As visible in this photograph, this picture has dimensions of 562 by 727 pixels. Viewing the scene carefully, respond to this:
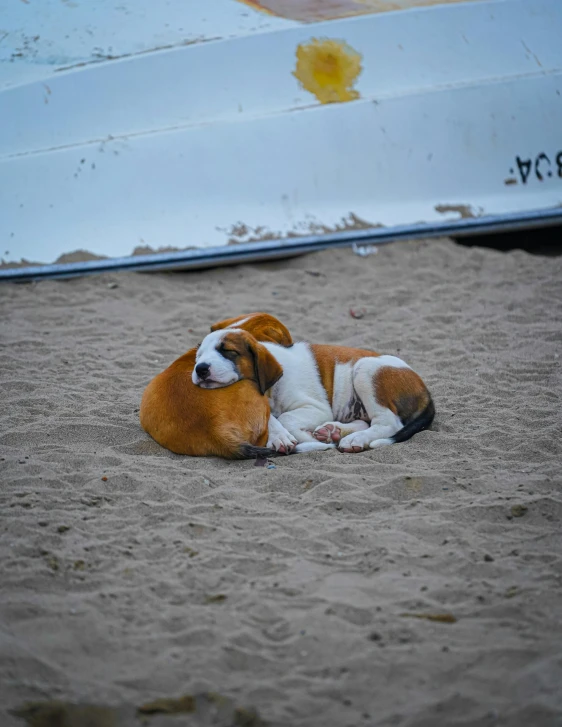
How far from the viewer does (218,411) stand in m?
4.03

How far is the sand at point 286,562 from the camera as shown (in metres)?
2.36

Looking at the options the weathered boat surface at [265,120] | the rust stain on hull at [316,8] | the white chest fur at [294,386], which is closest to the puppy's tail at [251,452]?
the white chest fur at [294,386]

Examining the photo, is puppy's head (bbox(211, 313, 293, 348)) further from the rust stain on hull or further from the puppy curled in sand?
the rust stain on hull

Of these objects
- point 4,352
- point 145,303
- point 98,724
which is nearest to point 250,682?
point 98,724

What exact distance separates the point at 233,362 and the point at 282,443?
1.71 ft

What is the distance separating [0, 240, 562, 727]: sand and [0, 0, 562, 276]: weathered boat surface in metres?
2.43

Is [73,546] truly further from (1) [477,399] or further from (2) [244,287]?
(2) [244,287]

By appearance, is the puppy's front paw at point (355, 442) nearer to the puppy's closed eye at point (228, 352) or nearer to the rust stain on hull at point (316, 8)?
the puppy's closed eye at point (228, 352)

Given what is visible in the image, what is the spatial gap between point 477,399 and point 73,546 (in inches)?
112

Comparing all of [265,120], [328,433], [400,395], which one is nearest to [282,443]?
[328,433]

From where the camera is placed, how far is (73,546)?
3186 mm

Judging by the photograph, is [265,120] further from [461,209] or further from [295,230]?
[461,209]

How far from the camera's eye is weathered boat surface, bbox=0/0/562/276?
7.66m

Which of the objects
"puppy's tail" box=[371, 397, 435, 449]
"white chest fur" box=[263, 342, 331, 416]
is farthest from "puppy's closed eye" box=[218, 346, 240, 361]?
"puppy's tail" box=[371, 397, 435, 449]
